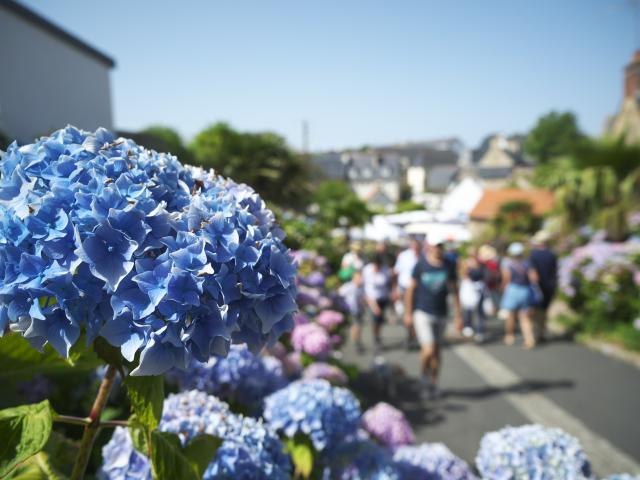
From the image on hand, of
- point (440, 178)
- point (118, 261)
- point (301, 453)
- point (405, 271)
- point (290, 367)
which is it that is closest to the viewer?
point (118, 261)

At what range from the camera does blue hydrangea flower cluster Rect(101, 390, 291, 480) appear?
91 cm

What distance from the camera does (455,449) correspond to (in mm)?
3904

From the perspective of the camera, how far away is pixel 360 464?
133cm

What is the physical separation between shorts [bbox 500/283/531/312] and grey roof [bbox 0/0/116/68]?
10273 millimetres

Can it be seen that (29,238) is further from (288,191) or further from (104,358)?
(288,191)

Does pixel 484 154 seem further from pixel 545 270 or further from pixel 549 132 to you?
pixel 545 270

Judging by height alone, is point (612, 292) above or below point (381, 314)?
above

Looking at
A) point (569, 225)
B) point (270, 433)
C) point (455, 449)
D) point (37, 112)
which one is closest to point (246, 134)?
point (37, 112)

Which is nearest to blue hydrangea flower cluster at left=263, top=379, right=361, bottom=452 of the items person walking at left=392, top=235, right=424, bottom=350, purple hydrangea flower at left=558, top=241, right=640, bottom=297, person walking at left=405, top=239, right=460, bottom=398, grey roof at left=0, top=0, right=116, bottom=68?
person walking at left=405, top=239, right=460, bottom=398

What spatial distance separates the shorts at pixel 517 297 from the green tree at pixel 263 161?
10.5 meters

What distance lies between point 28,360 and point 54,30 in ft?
36.3

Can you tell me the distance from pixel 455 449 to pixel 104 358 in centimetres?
394

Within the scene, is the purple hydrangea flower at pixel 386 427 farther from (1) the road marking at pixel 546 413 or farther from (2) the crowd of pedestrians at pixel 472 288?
(2) the crowd of pedestrians at pixel 472 288

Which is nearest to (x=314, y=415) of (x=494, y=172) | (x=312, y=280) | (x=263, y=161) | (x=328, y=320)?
(x=328, y=320)
